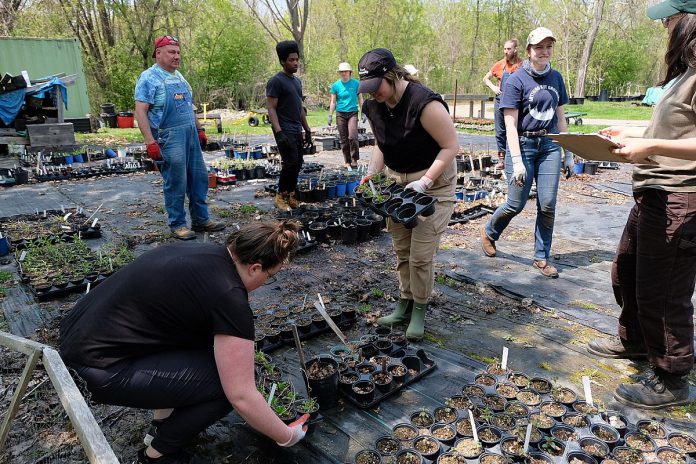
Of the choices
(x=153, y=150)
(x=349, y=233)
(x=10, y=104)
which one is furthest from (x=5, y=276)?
(x=10, y=104)

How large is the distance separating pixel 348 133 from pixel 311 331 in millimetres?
5866

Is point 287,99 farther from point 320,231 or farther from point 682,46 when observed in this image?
point 682,46

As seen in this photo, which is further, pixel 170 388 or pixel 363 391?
pixel 363 391

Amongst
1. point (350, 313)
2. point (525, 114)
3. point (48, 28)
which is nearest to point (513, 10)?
point (48, 28)

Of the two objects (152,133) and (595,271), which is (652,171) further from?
(152,133)

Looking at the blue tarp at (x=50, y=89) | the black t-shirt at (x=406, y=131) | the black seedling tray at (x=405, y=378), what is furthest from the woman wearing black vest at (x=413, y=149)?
the blue tarp at (x=50, y=89)

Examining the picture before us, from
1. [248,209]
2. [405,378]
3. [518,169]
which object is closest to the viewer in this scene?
[405,378]

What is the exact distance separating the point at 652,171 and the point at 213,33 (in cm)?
2498

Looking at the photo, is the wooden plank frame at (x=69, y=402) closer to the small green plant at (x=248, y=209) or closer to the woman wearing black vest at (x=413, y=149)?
the woman wearing black vest at (x=413, y=149)

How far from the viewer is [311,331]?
314 centimetres

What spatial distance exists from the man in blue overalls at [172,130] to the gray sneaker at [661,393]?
4.23 m

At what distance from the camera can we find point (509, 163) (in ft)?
12.8

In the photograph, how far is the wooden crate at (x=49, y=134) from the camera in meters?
10.5

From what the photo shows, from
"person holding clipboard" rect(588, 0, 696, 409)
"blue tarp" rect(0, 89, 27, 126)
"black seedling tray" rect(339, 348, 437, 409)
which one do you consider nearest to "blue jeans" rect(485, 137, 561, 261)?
"person holding clipboard" rect(588, 0, 696, 409)
